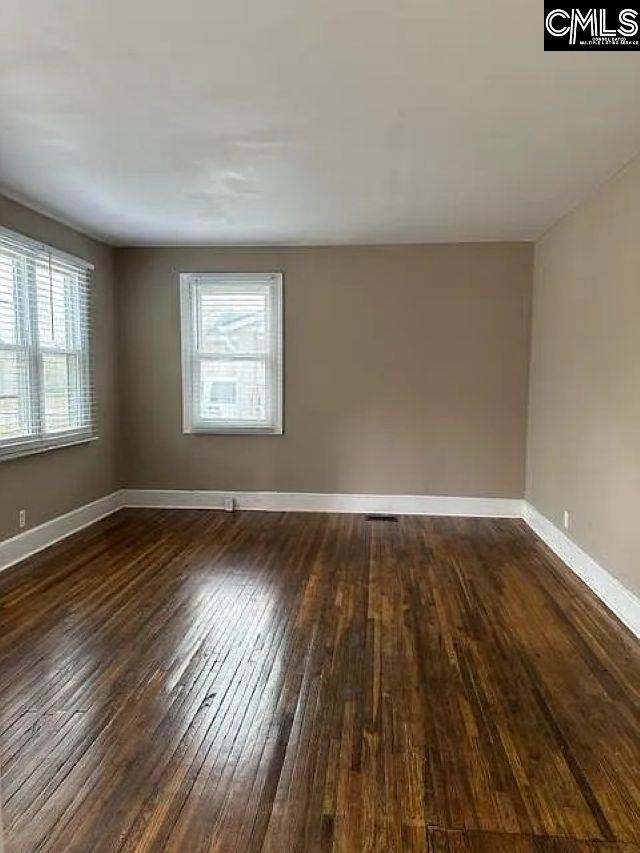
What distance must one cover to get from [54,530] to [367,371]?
120 inches

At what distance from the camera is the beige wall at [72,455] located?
4250 millimetres

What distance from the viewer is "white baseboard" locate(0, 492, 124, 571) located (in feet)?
13.9

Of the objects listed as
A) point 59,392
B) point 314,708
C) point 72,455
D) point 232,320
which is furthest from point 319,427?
point 314,708

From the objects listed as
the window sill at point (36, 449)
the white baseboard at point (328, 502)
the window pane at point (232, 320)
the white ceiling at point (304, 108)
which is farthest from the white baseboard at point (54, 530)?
the white ceiling at point (304, 108)

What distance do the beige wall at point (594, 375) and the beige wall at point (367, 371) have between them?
476 millimetres

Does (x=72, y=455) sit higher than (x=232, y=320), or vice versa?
(x=232, y=320)

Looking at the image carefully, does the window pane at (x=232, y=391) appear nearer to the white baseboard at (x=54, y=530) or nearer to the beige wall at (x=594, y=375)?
the white baseboard at (x=54, y=530)

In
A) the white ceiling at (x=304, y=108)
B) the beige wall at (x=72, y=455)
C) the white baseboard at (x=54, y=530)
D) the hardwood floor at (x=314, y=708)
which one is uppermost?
the white ceiling at (x=304, y=108)

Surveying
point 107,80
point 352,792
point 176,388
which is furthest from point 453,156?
point 176,388

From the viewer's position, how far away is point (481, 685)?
8.73ft

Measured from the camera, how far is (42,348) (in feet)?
15.0

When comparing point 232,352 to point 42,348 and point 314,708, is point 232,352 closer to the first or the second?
point 42,348

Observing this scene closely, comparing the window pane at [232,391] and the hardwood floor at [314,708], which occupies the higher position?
the window pane at [232,391]

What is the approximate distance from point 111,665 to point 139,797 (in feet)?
3.14
